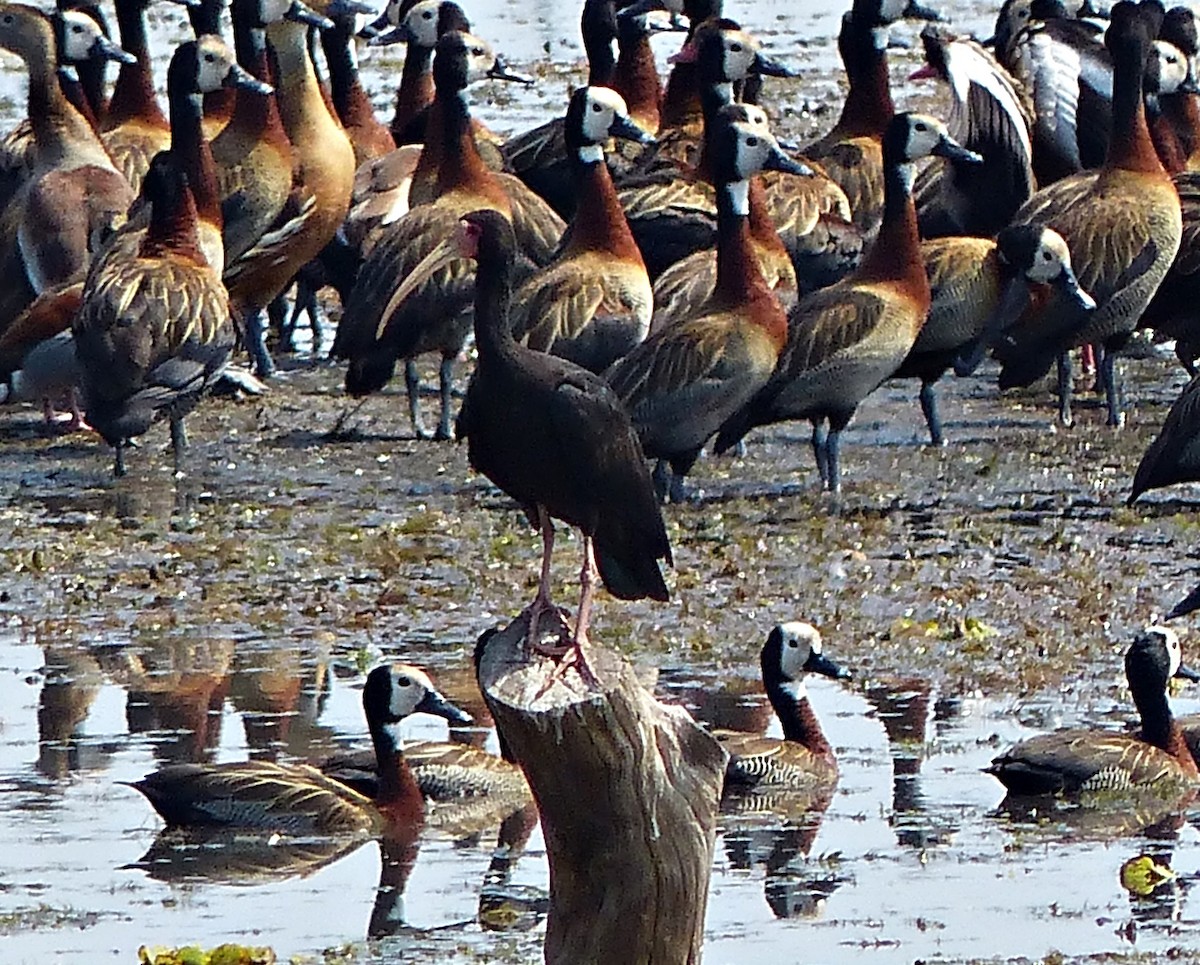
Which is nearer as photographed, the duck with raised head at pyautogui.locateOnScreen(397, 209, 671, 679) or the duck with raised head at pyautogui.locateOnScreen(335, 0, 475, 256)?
the duck with raised head at pyautogui.locateOnScreen(397, 209, 671, 679)

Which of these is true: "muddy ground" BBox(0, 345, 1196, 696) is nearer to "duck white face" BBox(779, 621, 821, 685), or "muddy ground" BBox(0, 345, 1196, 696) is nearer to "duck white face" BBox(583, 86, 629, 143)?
"duck white face" BBox(779, 621, 821, 685)

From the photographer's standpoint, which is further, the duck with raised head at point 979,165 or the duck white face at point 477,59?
the duck white face at point 477,59

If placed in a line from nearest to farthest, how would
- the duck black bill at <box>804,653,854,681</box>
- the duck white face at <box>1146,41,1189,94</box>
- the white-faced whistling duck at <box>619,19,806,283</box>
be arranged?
the duck black bill at <box>804,653,854,681</box>
the white-faced whistling duck at <box>619,19,806,283</box>
the duck white face at <box>1146,41,1189,94</box>

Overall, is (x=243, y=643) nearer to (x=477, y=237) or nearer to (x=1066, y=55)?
(x=477, y=237)

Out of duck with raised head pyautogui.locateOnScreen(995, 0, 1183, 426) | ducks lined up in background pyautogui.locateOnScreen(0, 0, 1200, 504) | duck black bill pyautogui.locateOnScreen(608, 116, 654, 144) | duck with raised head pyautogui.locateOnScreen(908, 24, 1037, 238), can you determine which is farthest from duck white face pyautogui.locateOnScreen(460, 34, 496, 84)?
duck with raised head pyautogui.locateOnScreen(995, 0, 1183, 426)

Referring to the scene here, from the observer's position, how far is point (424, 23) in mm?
19453

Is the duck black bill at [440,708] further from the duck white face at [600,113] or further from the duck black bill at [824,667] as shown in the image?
the duck white face at [600,113]

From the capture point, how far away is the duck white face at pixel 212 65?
650 inches

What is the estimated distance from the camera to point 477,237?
32.3ft

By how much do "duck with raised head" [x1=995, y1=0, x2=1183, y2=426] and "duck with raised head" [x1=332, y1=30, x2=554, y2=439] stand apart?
246 cm

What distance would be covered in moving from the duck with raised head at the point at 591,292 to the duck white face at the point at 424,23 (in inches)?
196

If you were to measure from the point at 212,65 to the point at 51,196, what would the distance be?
1.04 meters

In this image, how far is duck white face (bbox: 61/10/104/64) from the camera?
1853 cm

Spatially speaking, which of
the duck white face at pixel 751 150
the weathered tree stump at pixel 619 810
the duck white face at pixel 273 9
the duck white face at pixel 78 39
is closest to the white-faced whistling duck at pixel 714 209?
the duck white face at pixel 751 150
